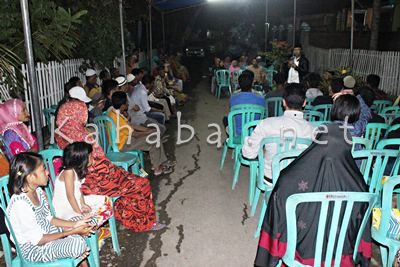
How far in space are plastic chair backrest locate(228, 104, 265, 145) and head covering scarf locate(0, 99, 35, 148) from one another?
2248 mm

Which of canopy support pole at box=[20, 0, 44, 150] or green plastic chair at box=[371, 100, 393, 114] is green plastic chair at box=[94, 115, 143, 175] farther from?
green plastic chair at box=[371, 100, 393, 114]

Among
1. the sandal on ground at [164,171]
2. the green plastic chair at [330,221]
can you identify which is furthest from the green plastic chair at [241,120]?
the green plastic chair at [330,221]

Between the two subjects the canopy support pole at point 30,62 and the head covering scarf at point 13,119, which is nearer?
the canopy support pole at point 30,62

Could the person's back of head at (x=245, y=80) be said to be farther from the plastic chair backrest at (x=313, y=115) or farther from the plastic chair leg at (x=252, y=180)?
the plastic chair leg at (x=252, y=180)

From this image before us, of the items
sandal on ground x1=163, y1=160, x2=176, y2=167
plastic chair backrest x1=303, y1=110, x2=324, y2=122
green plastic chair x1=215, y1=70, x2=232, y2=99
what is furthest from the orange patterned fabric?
green plastic chair x1=215, y1=70, x2=232, y2=99

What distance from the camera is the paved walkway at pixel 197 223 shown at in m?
3.13

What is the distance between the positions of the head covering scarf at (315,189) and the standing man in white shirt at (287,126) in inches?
41.7

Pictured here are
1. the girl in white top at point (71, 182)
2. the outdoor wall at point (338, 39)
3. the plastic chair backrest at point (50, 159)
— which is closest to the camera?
the girl in white top at point (71, 182)

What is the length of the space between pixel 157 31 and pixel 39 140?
51.1ft

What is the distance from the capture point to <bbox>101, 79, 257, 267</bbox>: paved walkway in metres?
3.13

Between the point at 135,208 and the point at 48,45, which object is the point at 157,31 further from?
the point at 135,208

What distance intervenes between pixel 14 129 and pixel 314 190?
8.91 ft

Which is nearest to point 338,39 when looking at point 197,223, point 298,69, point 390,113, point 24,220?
point 298,69

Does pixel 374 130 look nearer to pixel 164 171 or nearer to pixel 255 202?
pixel 255 202
